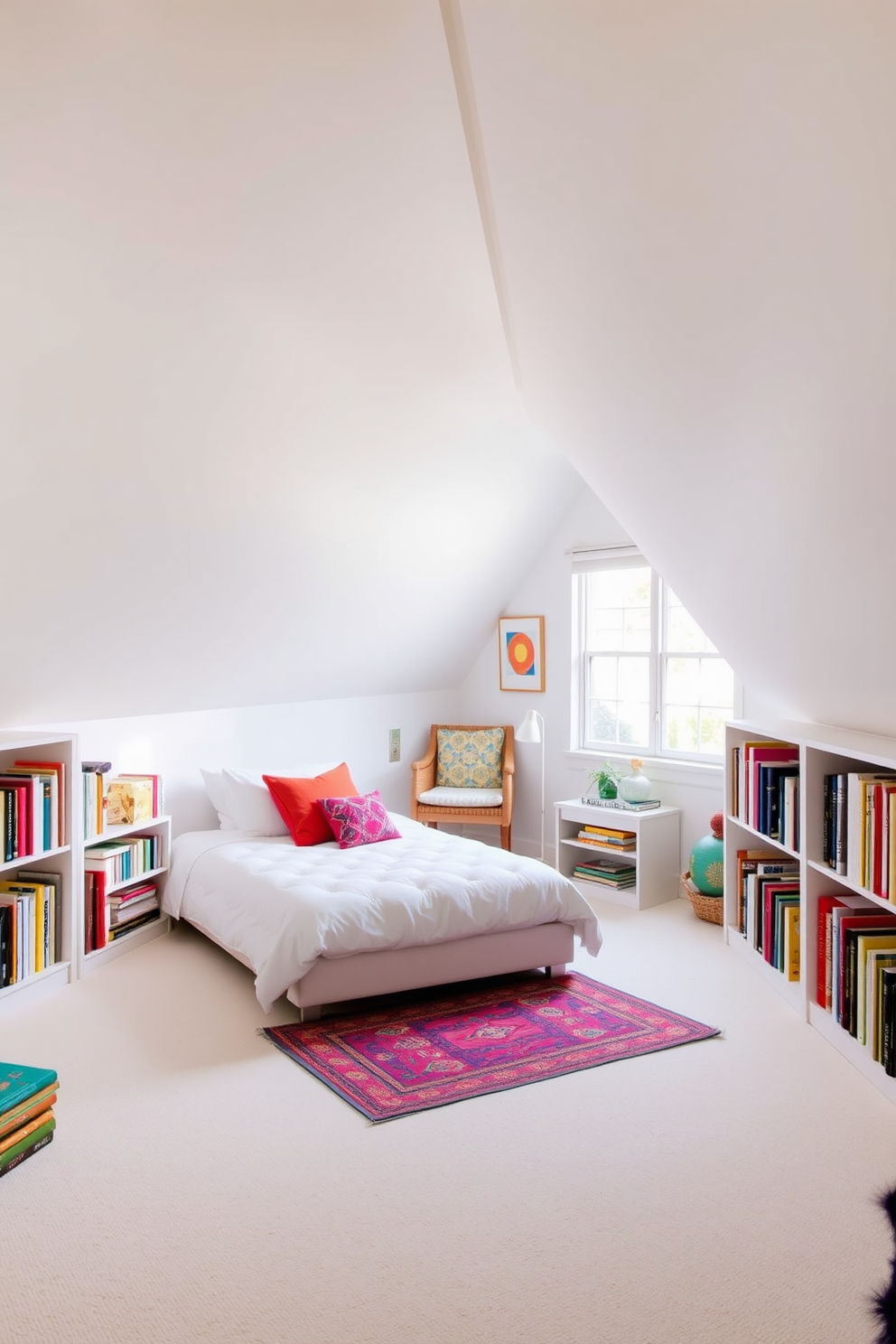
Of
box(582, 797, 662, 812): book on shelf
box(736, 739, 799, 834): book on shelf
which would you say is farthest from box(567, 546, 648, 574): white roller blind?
box(736, 739, 799, 834): book on shelf

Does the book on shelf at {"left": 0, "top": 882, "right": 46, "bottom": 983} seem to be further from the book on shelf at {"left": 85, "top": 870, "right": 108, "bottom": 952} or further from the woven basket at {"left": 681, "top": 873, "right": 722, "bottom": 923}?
the woven basket at {"left": 681, "top": 873, "right": 722, "bottom": 923}

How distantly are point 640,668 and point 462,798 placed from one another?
1411 millimetres

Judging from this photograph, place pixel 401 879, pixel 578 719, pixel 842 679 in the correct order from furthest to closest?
pixel 578 719, pixel 401 879, pixel 842 679

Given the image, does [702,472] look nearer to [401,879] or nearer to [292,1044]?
[401,879]

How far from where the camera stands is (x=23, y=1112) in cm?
257

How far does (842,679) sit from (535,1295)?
217cm

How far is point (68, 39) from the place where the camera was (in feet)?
6.79

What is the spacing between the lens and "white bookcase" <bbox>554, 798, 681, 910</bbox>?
16.9ft

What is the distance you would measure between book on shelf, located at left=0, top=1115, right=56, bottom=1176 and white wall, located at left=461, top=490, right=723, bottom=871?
12.4 feet

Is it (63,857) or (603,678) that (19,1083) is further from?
(603,678)

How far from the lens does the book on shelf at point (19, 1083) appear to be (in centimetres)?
253

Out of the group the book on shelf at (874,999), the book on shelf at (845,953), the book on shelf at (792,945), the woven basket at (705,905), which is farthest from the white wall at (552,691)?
the book on shelf at (874,999)

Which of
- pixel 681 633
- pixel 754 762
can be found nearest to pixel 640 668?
pixel 681 633

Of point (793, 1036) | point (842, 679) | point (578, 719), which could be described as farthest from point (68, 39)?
point (578, 719)
